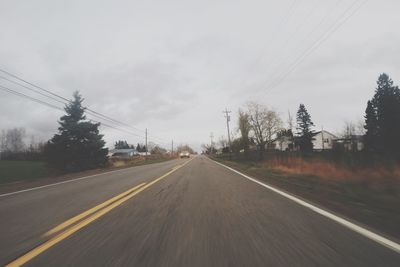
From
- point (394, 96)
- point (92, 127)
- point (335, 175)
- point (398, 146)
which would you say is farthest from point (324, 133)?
point (335, 175)

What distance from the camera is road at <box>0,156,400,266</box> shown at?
312cm

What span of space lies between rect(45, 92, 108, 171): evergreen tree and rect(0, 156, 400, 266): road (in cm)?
3634

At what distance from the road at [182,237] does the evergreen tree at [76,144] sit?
36338 millimetres

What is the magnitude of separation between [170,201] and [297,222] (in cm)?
322

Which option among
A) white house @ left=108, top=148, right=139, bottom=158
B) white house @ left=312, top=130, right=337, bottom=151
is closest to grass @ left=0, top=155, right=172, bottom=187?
white house @ left=108, top=148, right=139, bottom=158

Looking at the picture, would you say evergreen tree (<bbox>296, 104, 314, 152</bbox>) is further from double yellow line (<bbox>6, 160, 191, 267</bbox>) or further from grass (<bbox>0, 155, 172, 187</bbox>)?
double yellow line (<bbox>6, 160, 191, 267</bbox>)

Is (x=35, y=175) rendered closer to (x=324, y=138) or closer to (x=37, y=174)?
(x=37, y=174)

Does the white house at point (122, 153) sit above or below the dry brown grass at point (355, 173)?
above

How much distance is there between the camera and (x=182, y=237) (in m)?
3.95

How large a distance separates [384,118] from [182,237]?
182 feet

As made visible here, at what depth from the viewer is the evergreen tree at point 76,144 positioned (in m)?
39.4

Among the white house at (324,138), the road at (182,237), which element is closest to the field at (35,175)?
the road at (182,237)

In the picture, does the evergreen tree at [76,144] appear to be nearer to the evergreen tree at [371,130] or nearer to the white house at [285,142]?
the white house at [285,142]

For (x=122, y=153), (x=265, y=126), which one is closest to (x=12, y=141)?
(x=122, y=153)
